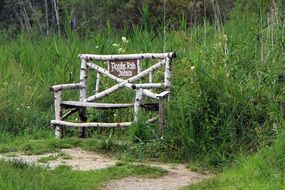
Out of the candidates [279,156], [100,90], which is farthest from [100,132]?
[279,156]

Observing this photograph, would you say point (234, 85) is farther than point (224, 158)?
Yes

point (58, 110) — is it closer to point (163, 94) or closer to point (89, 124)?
point (89, 124)

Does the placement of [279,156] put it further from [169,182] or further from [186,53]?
[186,53]

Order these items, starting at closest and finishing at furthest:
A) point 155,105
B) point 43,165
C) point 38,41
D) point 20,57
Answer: point 43,165 < point 155,105 < point 20,57 < point 38,41

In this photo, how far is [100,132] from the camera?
26.9 ft

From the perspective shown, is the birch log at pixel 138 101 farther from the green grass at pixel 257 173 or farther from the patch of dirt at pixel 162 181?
the green grass at pixel 257 173

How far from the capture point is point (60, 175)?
19.0 ft

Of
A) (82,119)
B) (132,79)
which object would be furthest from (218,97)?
(82,119)

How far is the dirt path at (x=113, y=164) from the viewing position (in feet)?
18.4

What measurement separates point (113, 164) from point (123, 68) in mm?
2118

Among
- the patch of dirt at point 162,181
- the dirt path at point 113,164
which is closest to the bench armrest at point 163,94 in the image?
the dirt path at point 113,164

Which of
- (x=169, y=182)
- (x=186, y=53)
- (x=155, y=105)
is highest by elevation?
(x=186, y=53)

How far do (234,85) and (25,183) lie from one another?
9.33ft

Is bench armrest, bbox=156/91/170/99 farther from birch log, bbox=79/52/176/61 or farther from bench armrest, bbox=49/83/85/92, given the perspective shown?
bench armrest, bbox=49/83/85/92
